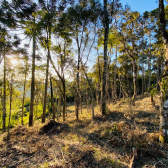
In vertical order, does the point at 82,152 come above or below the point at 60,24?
below

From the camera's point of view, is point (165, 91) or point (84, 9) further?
point (84, 9)

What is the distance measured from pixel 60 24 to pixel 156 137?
7.97m

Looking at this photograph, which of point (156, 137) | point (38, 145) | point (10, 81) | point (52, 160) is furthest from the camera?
point (10, 81)

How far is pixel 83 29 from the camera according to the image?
7805 millimetres

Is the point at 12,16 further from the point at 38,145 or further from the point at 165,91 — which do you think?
the point at 165,91

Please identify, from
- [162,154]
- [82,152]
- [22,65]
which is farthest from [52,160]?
[22,65]

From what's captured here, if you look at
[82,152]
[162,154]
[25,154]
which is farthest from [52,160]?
[162,154]

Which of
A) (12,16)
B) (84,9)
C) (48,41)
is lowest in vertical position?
(48,41)

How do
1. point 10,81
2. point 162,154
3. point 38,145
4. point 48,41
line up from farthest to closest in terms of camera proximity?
point 10,81
point 48,41
point 38,145
point 162,154

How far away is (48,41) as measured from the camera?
8445 mm

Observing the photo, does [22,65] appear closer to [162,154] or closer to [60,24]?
[60,24]

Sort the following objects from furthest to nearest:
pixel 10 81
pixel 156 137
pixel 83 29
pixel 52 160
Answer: pixel 10 81, pixel 83 29, pixel 156 137, pixel 52 160

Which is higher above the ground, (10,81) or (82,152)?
(10,81)

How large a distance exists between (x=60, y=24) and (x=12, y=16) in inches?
120
